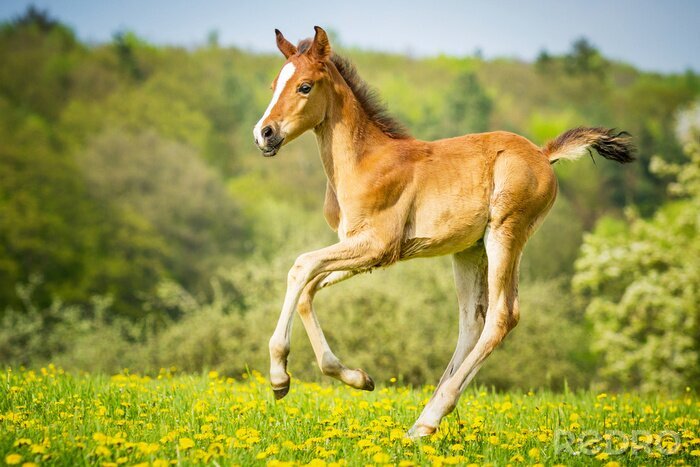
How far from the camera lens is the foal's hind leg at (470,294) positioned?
23.3 ft

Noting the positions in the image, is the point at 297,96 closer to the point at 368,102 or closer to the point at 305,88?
the point at 305,88

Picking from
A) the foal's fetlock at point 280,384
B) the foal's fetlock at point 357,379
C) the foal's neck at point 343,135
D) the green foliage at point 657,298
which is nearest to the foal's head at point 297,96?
the foal's neck at point 343,135

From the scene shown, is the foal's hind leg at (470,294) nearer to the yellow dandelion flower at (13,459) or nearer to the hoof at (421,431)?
the hoof at (421,431)

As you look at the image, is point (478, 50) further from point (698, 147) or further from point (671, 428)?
point (671, 428)

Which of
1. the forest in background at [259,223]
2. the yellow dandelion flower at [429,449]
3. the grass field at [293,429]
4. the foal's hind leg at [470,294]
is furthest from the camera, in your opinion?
the forest in background at [259,223]

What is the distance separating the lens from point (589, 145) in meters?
7.43

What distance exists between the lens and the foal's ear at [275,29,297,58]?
6.79 metres

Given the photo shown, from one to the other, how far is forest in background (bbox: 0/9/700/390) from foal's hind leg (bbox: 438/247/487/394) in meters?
1.96

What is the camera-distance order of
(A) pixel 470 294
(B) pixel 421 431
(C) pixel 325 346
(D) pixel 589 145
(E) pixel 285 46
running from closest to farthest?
(B) pixel 421 431 < (C) pixel 325 346 < (E) pixel 285 46 < (A) pixel 470 294 < (D) pixel 589 145

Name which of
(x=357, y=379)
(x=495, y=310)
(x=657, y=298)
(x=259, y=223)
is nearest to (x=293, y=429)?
(x=357, y=379)

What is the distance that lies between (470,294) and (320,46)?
256cm

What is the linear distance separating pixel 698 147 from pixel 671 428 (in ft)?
79.6

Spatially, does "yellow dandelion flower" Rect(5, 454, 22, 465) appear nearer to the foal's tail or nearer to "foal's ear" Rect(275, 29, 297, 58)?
"foal's ear" Rect(275, 29, 297, 58)

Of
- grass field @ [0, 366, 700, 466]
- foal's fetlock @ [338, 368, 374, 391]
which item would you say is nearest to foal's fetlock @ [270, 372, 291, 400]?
grass field @ [0, 366, 700, 466]
